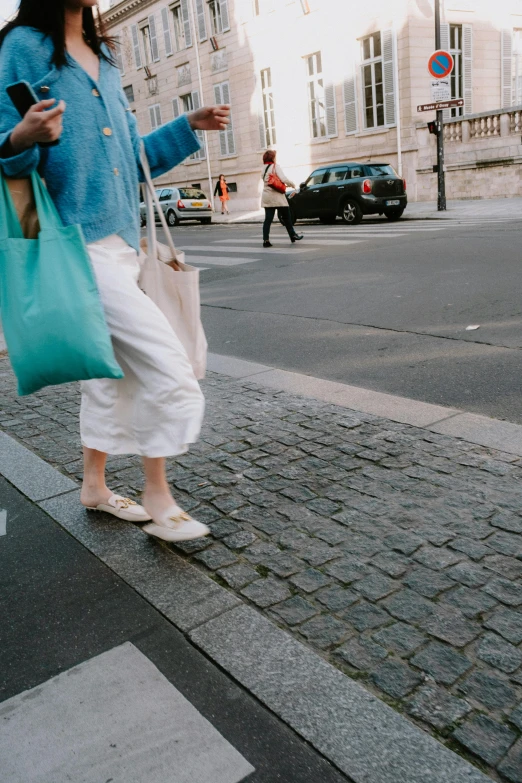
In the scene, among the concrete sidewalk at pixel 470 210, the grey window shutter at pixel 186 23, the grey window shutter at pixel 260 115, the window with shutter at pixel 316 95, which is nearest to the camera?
the concrete sidewalk at pixel 470 210

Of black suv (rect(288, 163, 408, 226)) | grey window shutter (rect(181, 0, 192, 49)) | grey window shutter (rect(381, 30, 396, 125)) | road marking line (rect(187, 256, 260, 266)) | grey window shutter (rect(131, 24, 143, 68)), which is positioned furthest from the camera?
grey window shutter (rect(131, 24, 143, 68))

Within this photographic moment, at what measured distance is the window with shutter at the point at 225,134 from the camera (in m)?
34.1

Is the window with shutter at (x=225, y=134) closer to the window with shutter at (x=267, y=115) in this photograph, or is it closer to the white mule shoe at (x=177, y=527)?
the window with shutter at (x=267, y=115)

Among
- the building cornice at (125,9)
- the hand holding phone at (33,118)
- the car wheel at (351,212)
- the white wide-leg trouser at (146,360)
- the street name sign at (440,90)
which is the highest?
the building cornice at (125,9)

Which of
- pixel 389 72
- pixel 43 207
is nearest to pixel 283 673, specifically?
pixel 43 207

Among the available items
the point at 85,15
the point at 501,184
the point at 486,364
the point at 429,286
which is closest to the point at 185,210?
the point at 501,184

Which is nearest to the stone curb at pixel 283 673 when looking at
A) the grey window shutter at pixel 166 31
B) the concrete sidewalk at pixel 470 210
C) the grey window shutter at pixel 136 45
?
the concrete sidewalk at pixel 470 210

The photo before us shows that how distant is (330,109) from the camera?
2822cm

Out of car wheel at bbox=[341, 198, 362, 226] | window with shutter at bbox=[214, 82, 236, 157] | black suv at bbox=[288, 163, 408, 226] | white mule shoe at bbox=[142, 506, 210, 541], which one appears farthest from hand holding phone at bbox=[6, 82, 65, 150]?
window with shutter at bbox=[214, 82, 236, 157]

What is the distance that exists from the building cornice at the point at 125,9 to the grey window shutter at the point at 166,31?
1.14 meters

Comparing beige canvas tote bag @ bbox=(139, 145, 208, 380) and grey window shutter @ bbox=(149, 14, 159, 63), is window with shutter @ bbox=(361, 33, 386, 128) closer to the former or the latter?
grey window shutter @ bbox=(149, 14, 159, 63)

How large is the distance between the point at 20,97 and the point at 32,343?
2.27ft

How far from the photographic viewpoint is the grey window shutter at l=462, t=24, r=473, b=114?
26109mm

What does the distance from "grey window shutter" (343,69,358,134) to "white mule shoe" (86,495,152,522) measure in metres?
26.7
